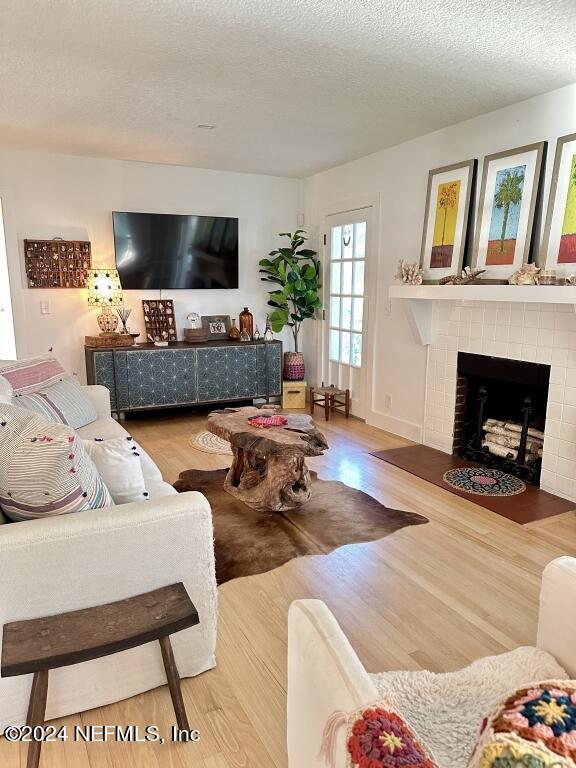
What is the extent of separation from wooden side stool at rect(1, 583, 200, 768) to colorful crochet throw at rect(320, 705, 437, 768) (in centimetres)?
71

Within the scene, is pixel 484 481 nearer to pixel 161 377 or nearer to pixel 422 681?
pixel 422 681

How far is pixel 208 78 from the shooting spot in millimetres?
3025

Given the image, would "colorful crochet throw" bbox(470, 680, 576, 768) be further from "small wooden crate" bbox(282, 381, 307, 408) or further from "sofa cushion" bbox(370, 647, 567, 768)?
"small wooden crate" bbox(282, 381, 307, 408)

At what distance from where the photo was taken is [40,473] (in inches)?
60.6

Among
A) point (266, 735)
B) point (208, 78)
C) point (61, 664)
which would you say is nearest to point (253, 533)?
point (266, 735)

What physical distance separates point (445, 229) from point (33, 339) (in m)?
3.70

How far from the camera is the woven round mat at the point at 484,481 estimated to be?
3.49 meters

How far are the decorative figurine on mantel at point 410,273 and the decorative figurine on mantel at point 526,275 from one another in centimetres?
90

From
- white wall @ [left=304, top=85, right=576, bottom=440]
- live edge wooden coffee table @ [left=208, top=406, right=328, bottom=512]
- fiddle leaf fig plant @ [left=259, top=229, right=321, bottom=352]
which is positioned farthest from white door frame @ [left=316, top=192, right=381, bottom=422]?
live edge wooden coffee table @ [left=208, top=406, right=328, bottom=512]

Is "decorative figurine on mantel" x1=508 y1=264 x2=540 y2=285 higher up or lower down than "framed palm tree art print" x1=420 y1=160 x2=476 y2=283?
lower down

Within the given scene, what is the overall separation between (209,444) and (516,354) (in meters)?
2.44

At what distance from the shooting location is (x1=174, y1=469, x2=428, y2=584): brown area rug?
2.66m

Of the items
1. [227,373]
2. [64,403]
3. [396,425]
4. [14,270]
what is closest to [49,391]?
[64,403]

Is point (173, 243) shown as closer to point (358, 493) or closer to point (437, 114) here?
point (437, 114)
